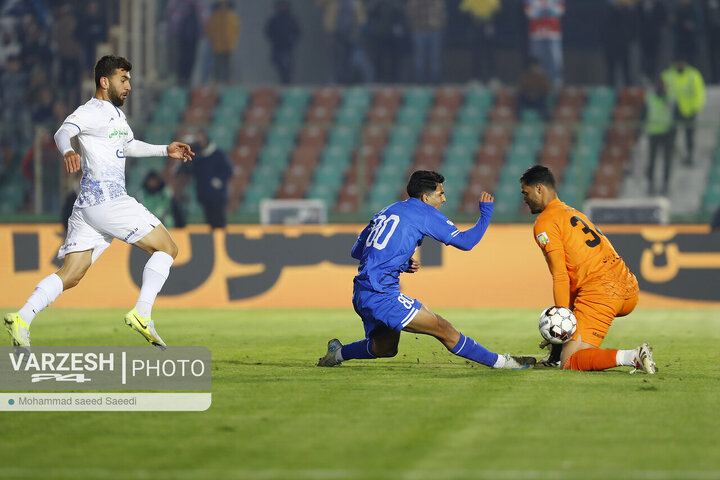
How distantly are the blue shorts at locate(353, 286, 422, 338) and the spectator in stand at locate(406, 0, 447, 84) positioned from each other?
1711 cm

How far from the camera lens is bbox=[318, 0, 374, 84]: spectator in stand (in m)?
26.0

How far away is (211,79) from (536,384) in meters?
20.1

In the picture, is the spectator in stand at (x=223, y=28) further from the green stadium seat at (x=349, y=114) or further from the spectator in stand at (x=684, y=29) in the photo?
the spectator in stand at (x=684, y=29)

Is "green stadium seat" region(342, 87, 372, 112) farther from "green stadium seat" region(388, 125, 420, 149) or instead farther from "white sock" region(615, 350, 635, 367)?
"white sock" region(615, 350, 635, 367)

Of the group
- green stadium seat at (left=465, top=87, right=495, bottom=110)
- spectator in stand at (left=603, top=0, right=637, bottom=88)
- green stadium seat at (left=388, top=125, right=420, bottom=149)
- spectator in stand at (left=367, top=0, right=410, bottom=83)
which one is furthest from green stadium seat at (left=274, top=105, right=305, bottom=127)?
spectator in stand at (left=603, top=0, right=637, bottom=88)

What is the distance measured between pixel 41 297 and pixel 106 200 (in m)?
0.84

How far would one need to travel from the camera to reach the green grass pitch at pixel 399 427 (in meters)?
4.92

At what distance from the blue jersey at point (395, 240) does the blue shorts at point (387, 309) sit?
0.19ft

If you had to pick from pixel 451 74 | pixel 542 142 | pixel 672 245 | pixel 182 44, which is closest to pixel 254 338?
pixel 672 245

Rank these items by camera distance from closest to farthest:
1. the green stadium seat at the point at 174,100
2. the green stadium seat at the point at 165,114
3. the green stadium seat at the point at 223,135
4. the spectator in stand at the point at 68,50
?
1. the green stadium seat at the point at 223,135
2. the spectator in stand at the point at 68,50
3. the green stadium seat at the point at 165,114
4. the green stadium seat at the point at 174,100

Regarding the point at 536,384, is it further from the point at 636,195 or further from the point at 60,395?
the point at 636,195

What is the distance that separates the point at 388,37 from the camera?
2527 cm

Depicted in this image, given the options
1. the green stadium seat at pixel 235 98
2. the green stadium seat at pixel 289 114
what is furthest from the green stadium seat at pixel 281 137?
the green stadium seat at pixel 235 98

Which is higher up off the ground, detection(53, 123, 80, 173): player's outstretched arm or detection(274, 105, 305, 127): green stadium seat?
detection(274, 105, 305, 127): green stadium seat
